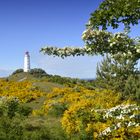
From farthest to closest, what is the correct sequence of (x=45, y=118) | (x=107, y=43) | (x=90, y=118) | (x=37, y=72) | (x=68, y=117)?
1. (x=37, y=72)
2. (x=45, y=118)
3. (x=68, y=117)
4. (x=90, y=118)
5. (x=107, y=43)

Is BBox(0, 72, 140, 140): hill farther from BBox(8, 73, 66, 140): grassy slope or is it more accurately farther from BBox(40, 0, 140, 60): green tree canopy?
BBox(40, 0, 140, 60): green tree canopy

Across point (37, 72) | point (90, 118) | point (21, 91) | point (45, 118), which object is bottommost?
point (45, 118)

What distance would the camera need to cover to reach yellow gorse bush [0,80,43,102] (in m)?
40.9

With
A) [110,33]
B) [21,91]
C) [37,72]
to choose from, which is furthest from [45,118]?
[37,72]

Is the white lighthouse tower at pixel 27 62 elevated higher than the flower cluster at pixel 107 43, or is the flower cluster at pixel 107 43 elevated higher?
the white lighthouse tower at pixel 27 62

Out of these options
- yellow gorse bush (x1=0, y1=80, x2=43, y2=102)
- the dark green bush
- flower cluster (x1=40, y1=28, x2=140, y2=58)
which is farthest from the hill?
the dark green bush

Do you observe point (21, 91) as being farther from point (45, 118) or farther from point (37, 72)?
point (37, 72)

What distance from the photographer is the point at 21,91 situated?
43188 mm

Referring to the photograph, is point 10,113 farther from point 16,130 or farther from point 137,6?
point 137,6

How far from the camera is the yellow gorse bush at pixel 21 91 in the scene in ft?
134

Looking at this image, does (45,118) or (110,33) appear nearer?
(110,33)

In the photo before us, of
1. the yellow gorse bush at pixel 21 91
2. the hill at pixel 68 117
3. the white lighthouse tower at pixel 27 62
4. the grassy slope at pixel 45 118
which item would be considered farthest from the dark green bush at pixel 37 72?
the hill at pixel 68 117

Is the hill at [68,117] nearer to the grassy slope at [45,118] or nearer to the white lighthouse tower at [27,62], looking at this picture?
the grassy slope at [45,118]

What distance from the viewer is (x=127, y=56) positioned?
7.50 meters
